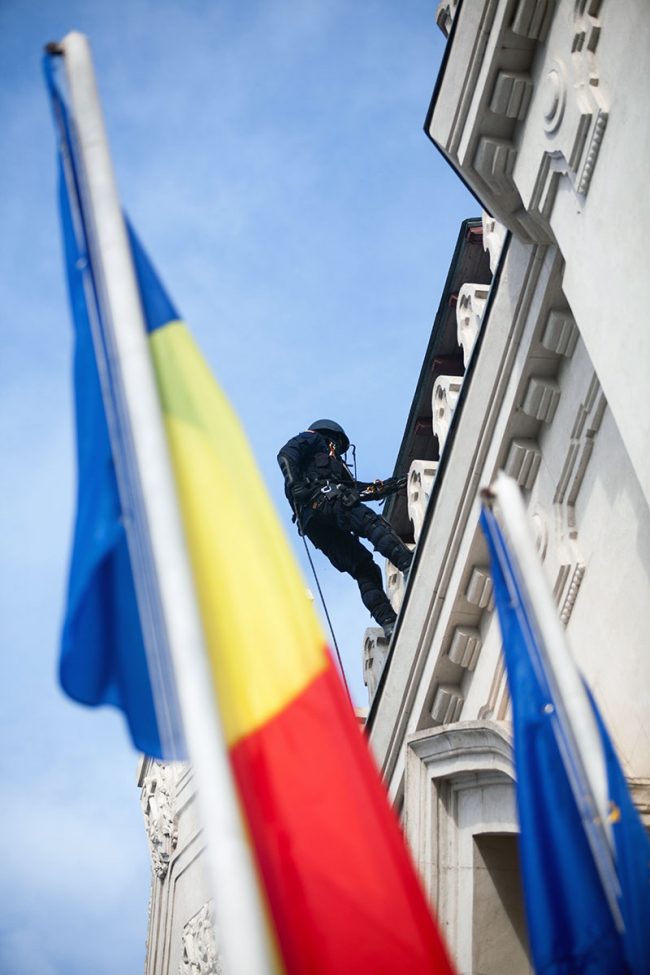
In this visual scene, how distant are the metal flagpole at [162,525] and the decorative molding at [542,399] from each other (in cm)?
472

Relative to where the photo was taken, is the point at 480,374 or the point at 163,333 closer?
the point at 163,333

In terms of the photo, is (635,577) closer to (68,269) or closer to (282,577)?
(282,577)

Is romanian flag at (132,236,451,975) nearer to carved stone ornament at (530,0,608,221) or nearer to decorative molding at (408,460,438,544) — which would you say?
carved stone ornament at (530,0,608,221)

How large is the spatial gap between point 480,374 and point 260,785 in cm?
578

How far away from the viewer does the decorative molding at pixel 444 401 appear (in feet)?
34.2

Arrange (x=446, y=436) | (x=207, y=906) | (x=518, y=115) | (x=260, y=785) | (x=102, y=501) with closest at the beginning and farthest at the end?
A: (x=260, y=785) → (x=102, y=501) → (x=518, y=115) → (x=446, y=436) → (x=207, y=906)

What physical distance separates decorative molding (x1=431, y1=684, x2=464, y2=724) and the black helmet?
5194mm

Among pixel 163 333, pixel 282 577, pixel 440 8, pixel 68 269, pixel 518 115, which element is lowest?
pixel 282 577

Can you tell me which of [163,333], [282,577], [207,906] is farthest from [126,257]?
[207,906]

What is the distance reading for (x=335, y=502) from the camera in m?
13.2

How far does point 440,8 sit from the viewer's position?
390 inches

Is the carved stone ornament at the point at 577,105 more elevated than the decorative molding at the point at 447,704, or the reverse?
the carved stone ornament at the point at 577,105

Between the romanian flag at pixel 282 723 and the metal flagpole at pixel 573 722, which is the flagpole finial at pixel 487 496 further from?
the romanian flag at pixel 282 723

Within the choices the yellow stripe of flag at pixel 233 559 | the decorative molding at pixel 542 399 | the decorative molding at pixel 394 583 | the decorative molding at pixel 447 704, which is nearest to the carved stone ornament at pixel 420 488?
the decorative molding at pixel 394 583
